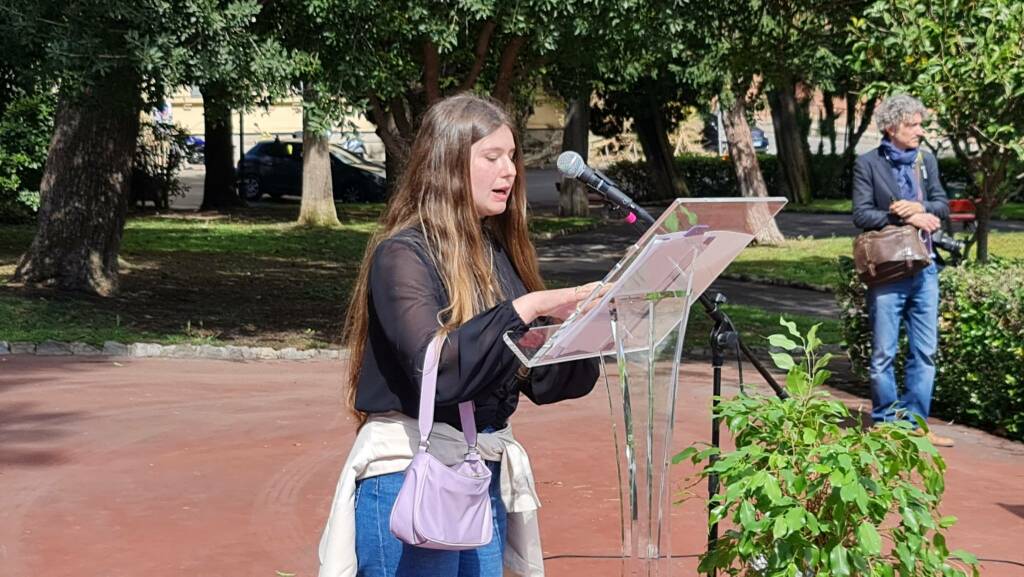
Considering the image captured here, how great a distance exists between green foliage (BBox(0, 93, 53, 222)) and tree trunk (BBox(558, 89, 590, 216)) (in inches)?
431

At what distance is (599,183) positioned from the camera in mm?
3512

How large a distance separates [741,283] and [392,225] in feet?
48.3

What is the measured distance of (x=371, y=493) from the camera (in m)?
3.11

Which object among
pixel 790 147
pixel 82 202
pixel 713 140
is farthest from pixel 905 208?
pixel 713 140

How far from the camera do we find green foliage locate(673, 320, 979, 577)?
11.6ft

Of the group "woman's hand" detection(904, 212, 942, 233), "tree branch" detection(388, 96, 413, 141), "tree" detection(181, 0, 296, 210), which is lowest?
"woman's hand" detection(904, 212, 942, 233)

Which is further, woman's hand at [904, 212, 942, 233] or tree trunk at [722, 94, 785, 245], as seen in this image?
tree trunk at [722, 94, 785, 245]

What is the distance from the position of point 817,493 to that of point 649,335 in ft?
2.69

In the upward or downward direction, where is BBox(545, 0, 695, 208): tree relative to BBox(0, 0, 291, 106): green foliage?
upward

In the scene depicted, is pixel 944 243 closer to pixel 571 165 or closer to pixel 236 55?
pixel 571 165

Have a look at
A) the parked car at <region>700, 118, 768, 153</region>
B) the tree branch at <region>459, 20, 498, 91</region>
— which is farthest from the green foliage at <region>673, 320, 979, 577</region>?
the parked car at <region>700, 118, 768, 153</region>

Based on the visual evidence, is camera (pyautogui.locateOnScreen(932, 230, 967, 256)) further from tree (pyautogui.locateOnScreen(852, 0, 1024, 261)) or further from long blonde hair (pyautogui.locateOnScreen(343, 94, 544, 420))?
long blonde hair (pyautogui.locateOnScreen(343, 94, 544, 420))

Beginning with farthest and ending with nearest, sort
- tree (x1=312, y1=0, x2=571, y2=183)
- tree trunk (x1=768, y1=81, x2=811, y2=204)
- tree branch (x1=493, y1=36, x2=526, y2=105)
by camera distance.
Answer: tree trunk (x1=768, y1=81, x2=811, y2=204)
tree branch (x1=493, y1=36, x2=526, y2=105)
tree (x1=312, y1=0, x2=571, y2=183)

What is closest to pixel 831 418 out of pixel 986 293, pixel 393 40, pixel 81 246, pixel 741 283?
pixel 986 293
